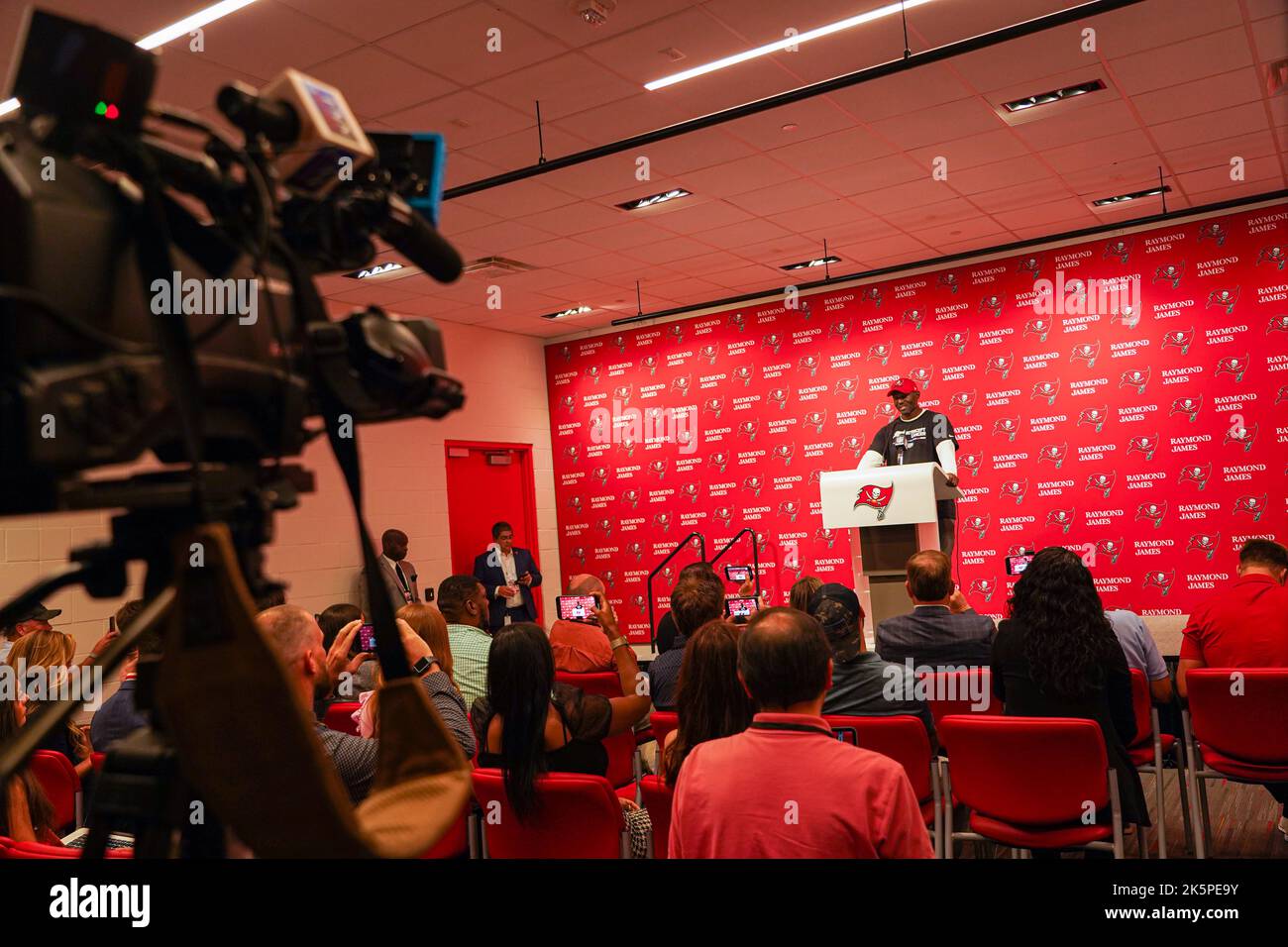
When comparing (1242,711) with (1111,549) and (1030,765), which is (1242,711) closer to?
(1030,765)

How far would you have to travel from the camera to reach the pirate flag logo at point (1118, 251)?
339 inches

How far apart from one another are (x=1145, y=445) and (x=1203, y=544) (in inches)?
38.0

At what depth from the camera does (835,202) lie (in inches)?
297

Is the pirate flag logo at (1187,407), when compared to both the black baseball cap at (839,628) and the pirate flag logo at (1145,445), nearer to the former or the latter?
the pirate flag logo at (1145,445)

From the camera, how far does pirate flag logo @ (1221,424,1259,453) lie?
319 inches

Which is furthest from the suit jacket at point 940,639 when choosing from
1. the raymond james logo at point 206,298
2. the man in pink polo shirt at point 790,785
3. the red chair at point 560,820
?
the raymond james logo at point 206,298

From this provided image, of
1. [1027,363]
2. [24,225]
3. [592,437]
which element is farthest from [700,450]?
[24,225]

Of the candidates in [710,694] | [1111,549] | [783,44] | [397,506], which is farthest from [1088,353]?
[710,694]

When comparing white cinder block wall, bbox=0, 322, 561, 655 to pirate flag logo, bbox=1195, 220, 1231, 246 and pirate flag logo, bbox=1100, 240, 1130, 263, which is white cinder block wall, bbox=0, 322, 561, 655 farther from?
pirate flag logo, bbox=1195, 220, 1231, 246

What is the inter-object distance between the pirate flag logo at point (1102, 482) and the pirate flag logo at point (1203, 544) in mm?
763

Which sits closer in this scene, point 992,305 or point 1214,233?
point 1214,233

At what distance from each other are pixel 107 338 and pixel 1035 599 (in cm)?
334

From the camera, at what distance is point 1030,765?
10.0ft
